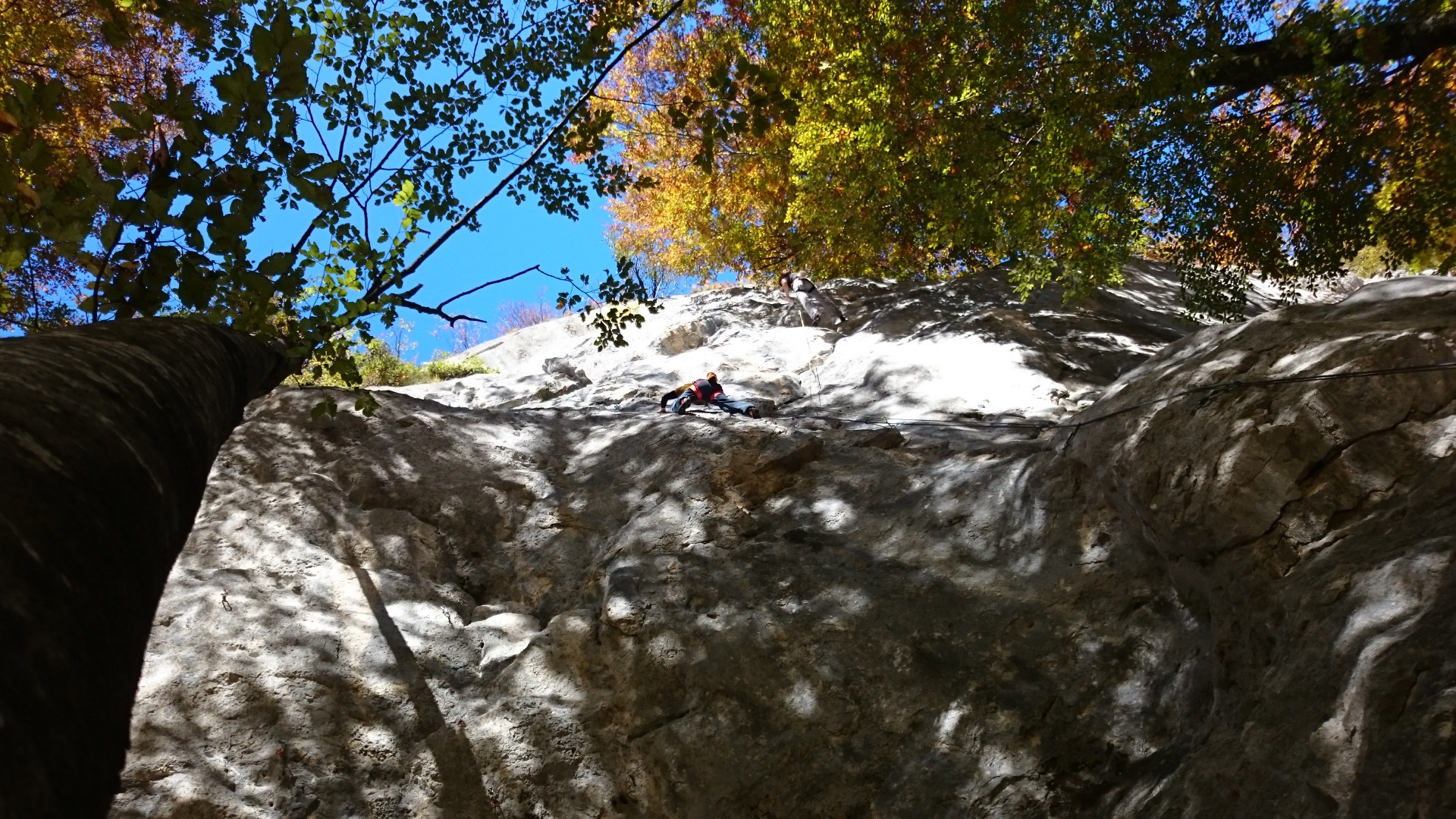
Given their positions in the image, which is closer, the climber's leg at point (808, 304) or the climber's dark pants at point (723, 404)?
the climber's dark pants at point (723, 404)

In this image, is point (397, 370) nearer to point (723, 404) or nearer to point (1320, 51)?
point (723, 404)

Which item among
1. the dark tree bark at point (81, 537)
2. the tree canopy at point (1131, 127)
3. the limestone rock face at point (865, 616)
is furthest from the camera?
the tree canopy at point (1131, 127)

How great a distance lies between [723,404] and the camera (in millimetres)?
11523

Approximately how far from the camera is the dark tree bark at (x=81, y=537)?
1236 mm

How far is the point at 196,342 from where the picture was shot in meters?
2.95

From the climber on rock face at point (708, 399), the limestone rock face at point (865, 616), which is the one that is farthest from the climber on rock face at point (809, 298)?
the limestone rock face at point (865, 616)

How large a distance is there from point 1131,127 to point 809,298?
6.87 meters

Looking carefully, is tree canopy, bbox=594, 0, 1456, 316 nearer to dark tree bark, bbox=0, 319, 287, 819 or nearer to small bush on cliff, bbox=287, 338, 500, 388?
dark tree bark, bbox=0, 319, 287, 819

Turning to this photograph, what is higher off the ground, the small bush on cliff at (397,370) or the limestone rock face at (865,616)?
the small bush on cliff at (397,370)

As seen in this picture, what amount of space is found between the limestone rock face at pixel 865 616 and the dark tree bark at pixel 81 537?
3045 mm

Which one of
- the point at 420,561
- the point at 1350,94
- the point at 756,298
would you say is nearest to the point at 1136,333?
the point at 1350,94

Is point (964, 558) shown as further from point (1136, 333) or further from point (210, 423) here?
point (1136, 333)

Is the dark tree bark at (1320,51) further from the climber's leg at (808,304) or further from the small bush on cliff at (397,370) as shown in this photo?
the small bush on cliff at (397,370)

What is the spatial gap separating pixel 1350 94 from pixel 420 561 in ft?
38.1
